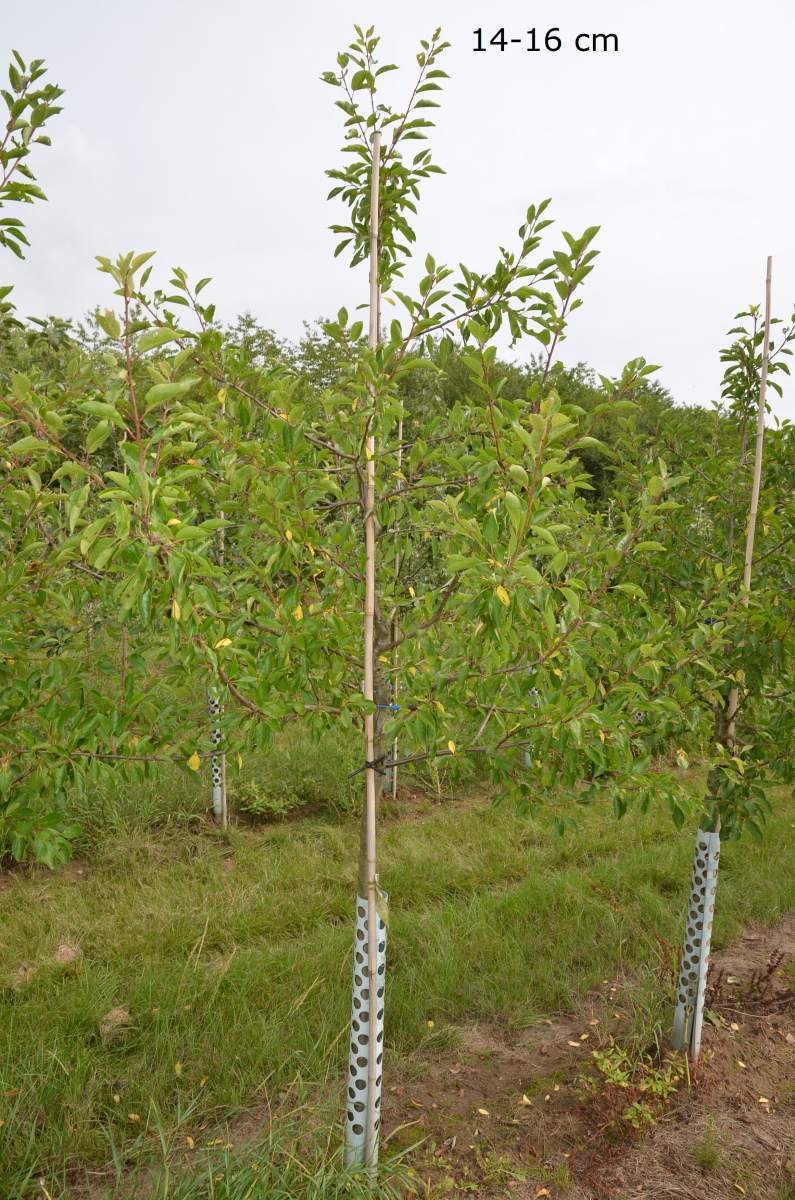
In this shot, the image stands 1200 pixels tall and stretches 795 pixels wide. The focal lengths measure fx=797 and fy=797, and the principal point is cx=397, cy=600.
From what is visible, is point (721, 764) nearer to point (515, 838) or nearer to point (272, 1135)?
point (272, 1135)

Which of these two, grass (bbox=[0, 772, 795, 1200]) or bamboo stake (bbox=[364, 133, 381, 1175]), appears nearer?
bamboo stake (bbox=[364, 133, 381, 1175])

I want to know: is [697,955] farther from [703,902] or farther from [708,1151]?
[708,1151]

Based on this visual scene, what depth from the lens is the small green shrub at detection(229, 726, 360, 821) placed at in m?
6.33

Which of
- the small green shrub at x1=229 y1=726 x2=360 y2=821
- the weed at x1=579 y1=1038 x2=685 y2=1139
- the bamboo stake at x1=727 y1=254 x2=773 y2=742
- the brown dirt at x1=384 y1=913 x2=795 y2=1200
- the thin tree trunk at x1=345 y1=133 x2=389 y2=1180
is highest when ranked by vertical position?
the bamboo stake at x1=727 y1=254 x2=773 y2=742

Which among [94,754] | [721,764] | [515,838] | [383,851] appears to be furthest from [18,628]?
[515,838]

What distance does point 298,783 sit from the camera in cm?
666

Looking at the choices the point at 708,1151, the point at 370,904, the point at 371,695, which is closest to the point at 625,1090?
the point at 708,1151

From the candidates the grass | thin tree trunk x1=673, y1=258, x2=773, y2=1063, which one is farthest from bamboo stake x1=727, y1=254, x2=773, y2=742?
the grass

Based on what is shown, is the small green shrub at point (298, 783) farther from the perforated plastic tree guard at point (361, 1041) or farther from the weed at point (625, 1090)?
the perforated plastic tree guard at point (361, 1041)

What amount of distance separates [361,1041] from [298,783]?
4.13 metres

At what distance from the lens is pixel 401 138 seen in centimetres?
254

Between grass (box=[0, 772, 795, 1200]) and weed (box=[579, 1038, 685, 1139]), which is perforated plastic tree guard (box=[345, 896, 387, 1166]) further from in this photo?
weed (box=[579, 1038, 685, 1139])

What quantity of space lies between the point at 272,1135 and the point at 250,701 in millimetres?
1662

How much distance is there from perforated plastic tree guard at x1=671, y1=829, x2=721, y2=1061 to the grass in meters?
0.16
